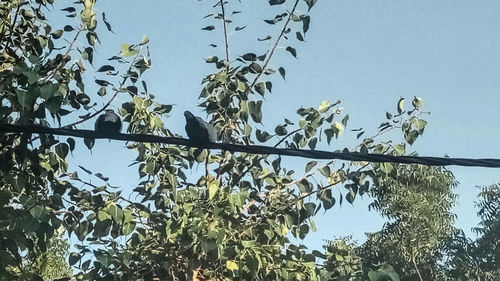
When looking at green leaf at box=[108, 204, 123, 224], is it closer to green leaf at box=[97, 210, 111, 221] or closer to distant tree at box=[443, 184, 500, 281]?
green leaf at box=[97, 210, 111, 221]

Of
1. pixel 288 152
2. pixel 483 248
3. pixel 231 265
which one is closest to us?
pixel 288 152

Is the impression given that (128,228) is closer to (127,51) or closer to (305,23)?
(127,51)

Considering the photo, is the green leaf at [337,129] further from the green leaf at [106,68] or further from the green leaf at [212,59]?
the green leaf at [106,68]

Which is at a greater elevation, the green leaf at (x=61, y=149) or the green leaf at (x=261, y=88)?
the green leaf at (x=261, y=88)

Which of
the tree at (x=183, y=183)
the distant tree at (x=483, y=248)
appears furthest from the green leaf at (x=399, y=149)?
the distant tree at (x=483, y=248)

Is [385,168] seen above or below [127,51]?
below

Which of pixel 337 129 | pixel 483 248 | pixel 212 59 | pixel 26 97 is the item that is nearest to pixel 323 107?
pixel 337 129

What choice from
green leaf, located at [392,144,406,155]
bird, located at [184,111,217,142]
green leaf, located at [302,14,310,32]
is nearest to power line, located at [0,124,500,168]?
bird, located at [184,111,217,142]

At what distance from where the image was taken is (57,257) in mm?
9641

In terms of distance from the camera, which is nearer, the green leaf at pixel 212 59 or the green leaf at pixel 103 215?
the green leaf at pixel 103 215

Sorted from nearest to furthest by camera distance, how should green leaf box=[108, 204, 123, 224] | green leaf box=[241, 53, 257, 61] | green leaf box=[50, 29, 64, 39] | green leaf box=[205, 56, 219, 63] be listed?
green leaf box=[108, 204, 123, 224], green leaf box=[50, 29, 64, 39], green leaf box=[241, 53, 257, 61], green leaf box=[205, 56, 219, 63]

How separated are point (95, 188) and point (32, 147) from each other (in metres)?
0.52

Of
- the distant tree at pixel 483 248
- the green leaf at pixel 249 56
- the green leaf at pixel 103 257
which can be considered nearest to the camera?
the green leaf at pixel 103 257

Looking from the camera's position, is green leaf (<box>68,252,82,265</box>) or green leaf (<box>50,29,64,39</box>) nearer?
green leaf (<box>68,252,82,265</box>)
